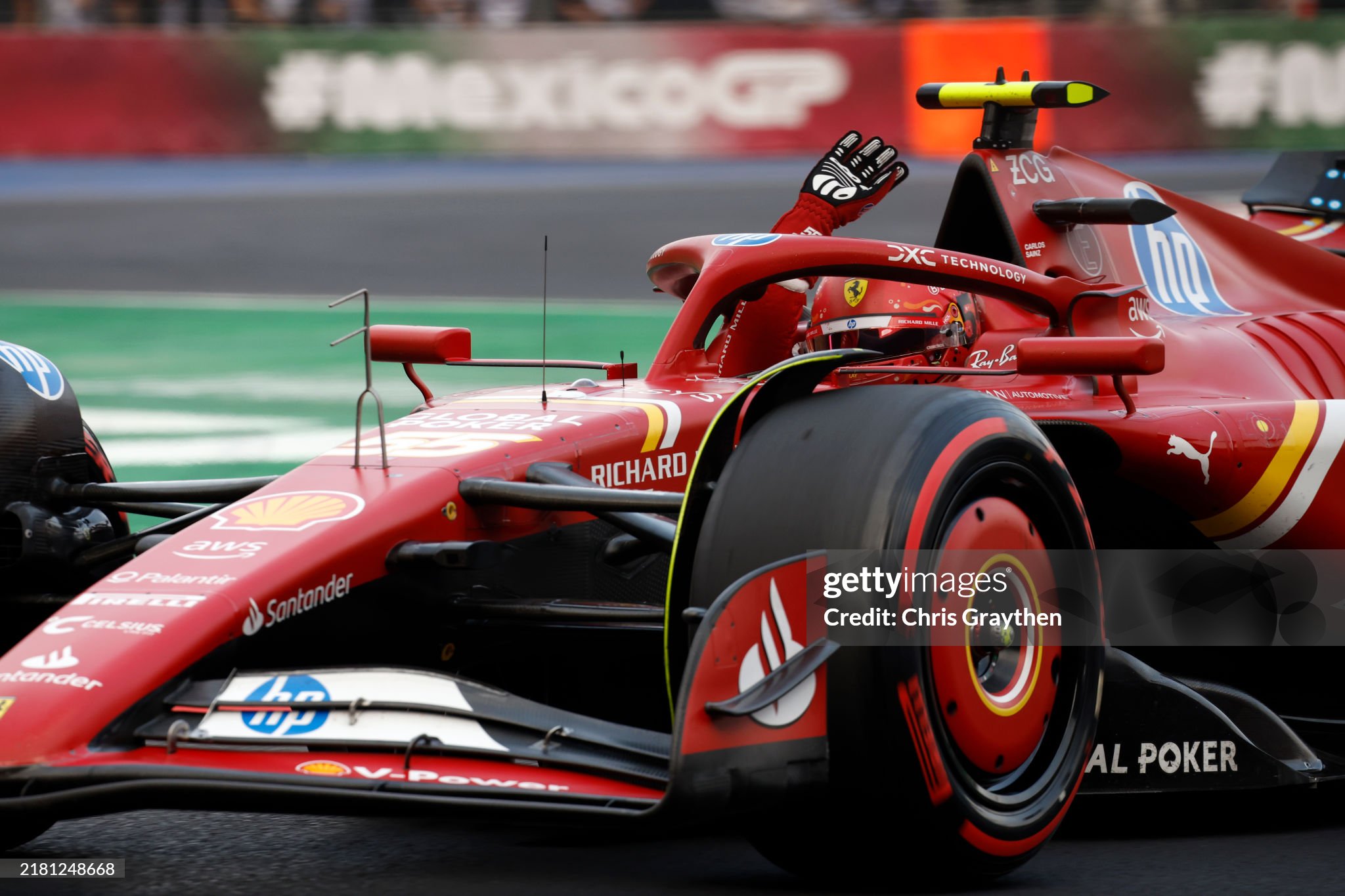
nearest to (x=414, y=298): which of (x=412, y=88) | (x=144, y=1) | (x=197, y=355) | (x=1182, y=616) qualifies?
(x=197, y=355)

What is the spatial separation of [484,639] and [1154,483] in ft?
5.47

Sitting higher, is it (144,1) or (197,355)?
(144,1)

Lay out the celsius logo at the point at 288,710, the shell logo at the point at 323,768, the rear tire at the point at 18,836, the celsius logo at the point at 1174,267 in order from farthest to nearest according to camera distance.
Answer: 1. the celsius logo at the point at 1174,267
2. the rear tire at the point at 18,836
3. the celsius logo at the point at 288,710
4. the shell logo at the point at 323,768

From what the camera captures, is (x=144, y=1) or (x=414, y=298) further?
(x=144, y=1)

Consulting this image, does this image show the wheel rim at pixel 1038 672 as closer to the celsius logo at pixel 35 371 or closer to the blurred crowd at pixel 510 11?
the celsius logo at pixel 35 371

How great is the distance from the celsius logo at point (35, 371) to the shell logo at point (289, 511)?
1.02 meters

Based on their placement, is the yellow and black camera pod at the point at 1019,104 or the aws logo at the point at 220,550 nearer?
the aws logo at the point at 220,550

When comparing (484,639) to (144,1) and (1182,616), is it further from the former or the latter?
(144,1)

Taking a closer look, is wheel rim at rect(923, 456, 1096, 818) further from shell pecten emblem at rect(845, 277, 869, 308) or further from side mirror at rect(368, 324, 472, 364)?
side mirror at rect(368, 324, 472, 364)

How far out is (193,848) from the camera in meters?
4.11

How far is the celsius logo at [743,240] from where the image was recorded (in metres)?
4.75

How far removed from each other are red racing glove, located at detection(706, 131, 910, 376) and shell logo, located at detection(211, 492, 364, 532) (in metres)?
1.40

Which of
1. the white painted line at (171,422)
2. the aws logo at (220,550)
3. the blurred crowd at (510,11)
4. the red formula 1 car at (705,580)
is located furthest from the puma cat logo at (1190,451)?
the blurred crowd at (510,11)

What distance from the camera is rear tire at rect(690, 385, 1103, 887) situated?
339 cm
